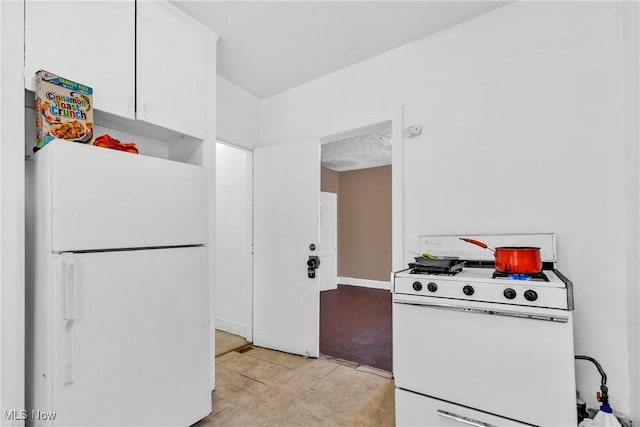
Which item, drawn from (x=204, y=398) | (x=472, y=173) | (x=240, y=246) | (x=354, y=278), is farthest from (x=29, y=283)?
(x=354, y=278)

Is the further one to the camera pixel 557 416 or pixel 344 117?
pixel 344 117

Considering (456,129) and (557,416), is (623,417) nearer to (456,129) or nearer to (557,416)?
(557,416)

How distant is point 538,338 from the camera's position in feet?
4.46

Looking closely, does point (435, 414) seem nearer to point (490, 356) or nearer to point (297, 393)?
point (490, 356)

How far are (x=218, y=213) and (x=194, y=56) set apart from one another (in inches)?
85.4

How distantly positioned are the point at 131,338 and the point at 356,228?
5444mm

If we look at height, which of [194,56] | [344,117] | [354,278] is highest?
[194,56]

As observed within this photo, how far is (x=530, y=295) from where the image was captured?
Answer: 4.53 ft

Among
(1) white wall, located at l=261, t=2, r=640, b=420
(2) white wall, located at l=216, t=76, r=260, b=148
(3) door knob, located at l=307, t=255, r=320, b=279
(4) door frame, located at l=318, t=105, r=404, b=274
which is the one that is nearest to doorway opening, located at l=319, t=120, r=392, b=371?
(3) door knob, located at l=307, t=255, r=320, b=279

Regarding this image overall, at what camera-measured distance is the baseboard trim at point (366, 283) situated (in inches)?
242

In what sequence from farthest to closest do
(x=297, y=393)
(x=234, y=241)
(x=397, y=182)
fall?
(x=234, y=241)
(x=397, y=182)
(x=297, y=393)

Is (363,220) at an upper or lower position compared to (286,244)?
upper

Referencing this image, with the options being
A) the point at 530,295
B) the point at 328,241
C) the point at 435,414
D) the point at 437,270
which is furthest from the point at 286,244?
the point at 328,241

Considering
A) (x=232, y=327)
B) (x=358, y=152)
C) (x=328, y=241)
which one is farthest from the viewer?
(x=328, y=241)
